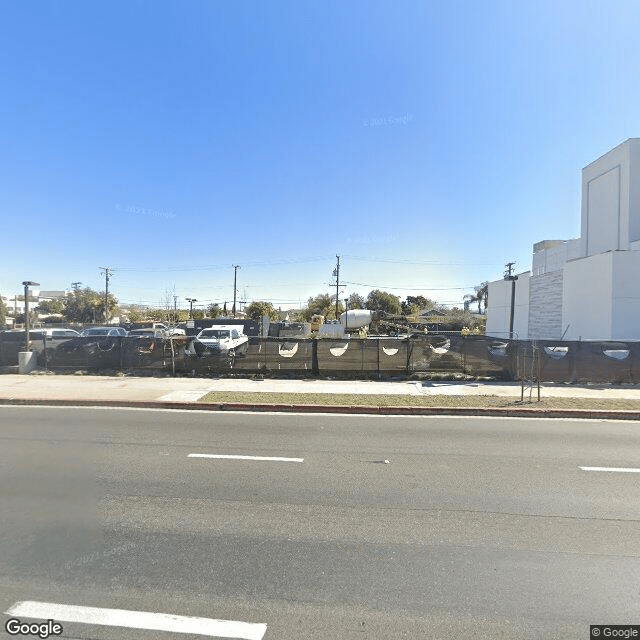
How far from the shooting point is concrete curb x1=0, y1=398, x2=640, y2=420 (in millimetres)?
9094

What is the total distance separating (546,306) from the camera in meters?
28.7

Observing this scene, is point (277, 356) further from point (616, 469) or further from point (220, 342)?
point (616, 469)

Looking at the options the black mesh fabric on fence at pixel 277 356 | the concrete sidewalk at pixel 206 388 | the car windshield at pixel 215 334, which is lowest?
the concrete sidewalk at pixel 206 388

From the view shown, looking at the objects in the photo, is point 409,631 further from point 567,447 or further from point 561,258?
point 561,258

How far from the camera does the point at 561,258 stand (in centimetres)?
3953

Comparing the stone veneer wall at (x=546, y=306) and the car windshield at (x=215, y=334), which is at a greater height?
the stone veneer wall at (x=546, y=306)

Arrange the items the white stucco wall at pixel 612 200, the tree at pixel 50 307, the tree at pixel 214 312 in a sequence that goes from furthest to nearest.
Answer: the tree at pixel 50 307
the tree at pixel 214 312
the white stucco wall at pixel 612 200

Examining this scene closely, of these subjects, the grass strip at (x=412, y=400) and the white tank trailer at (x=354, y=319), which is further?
the white tank trailer at (x=354, y=319)

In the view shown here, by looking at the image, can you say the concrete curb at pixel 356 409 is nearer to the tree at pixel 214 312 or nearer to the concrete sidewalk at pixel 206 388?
the concrete sidewalk at pixel 206 388

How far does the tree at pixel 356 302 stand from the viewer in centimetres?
8831

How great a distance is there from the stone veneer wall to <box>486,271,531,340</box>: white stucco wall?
1091mm

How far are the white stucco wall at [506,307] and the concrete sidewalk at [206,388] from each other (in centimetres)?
1881

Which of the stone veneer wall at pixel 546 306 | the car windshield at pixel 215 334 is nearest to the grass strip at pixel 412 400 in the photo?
the car windshield at pixel 215 334

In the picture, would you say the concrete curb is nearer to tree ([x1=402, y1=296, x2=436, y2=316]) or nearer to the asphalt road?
the asphalt road
